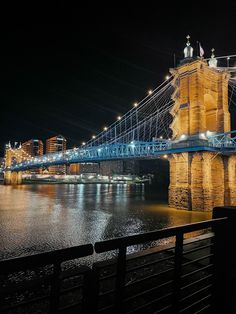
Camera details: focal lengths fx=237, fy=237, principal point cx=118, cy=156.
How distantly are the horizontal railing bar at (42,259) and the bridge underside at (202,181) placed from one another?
23269 millimetres

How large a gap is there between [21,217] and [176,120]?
19.6 meters

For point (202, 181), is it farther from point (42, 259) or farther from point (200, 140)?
point (42, 259)

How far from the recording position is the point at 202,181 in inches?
947

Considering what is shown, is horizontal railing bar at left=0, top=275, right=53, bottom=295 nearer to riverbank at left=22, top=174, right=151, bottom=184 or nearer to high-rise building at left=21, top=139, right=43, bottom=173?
riverbank at left=22, top=174, right=151, bottom=184

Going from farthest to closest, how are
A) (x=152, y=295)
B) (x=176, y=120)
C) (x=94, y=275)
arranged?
(x=176, y=120), (x=152, y=295), (x=94, y=275)

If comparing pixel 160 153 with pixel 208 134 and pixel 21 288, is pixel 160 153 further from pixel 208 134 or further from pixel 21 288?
pixel 21 288

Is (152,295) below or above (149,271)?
above

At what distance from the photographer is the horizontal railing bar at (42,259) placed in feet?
6.67

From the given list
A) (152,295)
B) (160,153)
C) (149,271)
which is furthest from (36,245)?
(160,153)

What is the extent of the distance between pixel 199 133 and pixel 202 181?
16.3 ft

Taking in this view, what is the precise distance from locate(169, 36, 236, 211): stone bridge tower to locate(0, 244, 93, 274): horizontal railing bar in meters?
23.3

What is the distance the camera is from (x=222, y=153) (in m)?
25.6

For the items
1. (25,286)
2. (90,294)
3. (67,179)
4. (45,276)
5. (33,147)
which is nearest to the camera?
(25,286)

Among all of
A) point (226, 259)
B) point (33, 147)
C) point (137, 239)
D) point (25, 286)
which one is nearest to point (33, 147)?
point (33, 147)
